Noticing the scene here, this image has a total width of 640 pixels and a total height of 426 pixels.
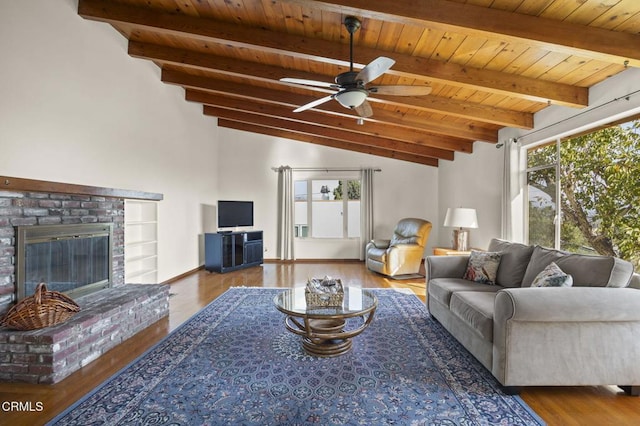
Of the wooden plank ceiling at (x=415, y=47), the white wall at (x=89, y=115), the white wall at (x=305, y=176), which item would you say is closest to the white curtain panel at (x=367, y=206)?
the white wall at (x=305, y=176)

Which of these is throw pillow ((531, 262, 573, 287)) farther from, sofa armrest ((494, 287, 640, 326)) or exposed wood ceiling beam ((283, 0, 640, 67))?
exposed wood ceiling beam ((283, 0, 640, 67))

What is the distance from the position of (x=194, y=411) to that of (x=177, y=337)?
117 cm

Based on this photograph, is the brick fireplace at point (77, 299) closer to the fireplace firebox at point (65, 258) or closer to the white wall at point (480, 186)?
the fireplace firebox at point (65, 258)

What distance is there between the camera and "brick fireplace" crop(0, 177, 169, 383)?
211 cm

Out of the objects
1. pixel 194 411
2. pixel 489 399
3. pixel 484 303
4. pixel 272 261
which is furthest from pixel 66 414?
pixel 272 261

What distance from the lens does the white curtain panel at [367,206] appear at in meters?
6.89

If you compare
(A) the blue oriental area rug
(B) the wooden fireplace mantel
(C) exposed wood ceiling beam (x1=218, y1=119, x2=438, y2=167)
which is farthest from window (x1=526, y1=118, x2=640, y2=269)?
(B) the wooden fireplace mantel

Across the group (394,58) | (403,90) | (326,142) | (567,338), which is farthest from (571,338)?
(326,142)

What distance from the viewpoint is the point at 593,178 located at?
3.18 metres

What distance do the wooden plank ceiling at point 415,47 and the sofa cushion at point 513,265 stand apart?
1.46 metres

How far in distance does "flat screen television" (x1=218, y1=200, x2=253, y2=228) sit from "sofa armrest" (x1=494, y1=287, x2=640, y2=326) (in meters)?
5.24

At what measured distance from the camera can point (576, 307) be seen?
1.90m

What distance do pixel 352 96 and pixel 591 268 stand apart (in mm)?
2189

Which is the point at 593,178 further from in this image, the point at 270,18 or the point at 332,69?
the point at 270,18
